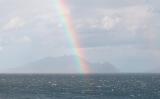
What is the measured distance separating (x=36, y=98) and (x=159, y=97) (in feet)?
88.4

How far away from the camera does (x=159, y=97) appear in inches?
3716

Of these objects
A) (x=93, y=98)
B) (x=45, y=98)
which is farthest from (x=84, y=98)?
(x=45, y=98)

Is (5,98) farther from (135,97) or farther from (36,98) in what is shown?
(135,97)

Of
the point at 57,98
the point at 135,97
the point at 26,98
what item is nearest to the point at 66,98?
the point at 57,98

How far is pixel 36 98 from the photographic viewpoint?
90062 millimetres

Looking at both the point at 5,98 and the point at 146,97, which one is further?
the point at 146,97

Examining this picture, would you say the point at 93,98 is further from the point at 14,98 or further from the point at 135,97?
the point at 14,98

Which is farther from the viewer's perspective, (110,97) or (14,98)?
(110,97)

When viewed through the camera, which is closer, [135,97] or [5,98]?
[5,98]

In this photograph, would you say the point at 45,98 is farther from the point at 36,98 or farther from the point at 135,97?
the point at 135,97

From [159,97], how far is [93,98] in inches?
576

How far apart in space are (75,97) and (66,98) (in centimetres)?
299

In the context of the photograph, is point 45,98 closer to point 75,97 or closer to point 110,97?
point 75,97

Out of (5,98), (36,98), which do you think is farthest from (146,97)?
(5,98)
